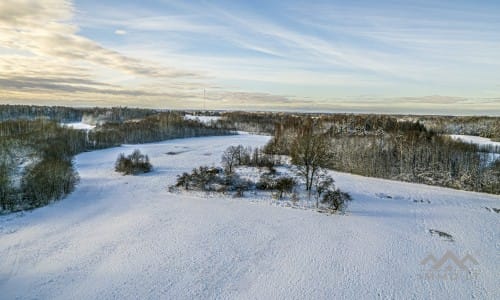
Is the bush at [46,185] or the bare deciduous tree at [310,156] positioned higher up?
the bare deciduous tree at [310,156]

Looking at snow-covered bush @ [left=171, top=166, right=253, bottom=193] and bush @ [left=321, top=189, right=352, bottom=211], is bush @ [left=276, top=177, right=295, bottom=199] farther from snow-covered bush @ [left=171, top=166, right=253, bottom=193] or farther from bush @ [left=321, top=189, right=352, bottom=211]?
bush @ [left=321, top=189, right=352, bottom=211]

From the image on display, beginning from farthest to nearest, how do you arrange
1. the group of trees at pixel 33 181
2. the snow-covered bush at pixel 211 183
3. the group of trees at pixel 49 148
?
the snow-covered bush at pixel 211 183
the group of trees at pixel 49 148
the group of trees at pixel 33 181

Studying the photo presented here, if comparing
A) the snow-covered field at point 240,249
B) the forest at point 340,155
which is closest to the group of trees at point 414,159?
the forest at point 340,155

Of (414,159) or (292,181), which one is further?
(414,159)

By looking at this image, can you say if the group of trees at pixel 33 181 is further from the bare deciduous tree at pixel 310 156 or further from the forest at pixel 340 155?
the bare deciduous tree at pixel 310 156

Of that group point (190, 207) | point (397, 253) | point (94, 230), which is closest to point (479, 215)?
point (397, 253)

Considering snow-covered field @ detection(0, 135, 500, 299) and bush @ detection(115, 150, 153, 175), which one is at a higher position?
bush @ detection(115, 150, 153, 175)

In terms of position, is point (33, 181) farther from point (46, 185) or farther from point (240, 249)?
point (240, 249)

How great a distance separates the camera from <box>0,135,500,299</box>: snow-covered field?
1125cm

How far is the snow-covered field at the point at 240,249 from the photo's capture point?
11.2 m

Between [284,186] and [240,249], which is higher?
[284,186]

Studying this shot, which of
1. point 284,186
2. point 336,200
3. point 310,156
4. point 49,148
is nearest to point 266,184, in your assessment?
point 284,186

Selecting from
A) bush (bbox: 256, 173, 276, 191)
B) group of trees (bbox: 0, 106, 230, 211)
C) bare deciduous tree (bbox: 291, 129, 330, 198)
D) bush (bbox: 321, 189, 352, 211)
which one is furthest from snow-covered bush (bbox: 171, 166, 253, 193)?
group of trees (bbox: 0, 106, 230, 211)

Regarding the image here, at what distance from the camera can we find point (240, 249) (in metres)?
14.3
